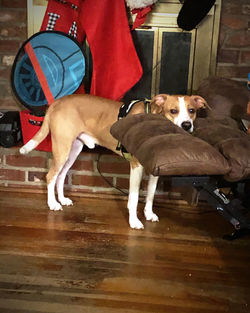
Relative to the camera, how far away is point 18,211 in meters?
Result: 2.37

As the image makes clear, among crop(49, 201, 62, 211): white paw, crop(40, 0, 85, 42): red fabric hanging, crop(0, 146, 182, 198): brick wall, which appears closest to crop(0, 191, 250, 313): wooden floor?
crop(49, 201, 62, 211): white paw

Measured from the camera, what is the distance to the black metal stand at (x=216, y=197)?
138 centimetres

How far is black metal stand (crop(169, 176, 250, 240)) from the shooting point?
1383 mm

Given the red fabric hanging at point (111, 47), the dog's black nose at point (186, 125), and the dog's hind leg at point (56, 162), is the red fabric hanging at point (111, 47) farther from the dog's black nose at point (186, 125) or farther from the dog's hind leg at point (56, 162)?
the dog's black nose at point (186, 125)

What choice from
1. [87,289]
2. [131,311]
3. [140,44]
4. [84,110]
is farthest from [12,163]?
[131,311]

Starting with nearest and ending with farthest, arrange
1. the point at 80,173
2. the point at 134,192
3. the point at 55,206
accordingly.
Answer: the point at 134,192 → the point at 55,206 → the point at 80,173

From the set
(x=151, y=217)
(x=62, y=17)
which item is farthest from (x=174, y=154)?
(x=62, y=17)

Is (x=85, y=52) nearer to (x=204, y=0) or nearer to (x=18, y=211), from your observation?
(x=204, y=0)

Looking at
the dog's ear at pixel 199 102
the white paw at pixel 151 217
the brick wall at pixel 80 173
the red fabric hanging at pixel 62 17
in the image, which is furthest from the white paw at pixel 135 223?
the red fabric hanging at pixel 62 17

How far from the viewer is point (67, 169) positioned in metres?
2.56

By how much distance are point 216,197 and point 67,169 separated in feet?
4.02

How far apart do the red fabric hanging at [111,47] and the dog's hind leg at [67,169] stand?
430 mm

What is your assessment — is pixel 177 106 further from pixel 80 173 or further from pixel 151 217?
pixel 80 173

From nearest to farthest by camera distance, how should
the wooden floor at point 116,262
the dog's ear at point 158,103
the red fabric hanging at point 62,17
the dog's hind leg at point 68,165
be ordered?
the wooden floor at point 116,262
the dog's ear at point 158,103
the dog's hind leg at point 68,165
the red fabric hanging at point 62,17
